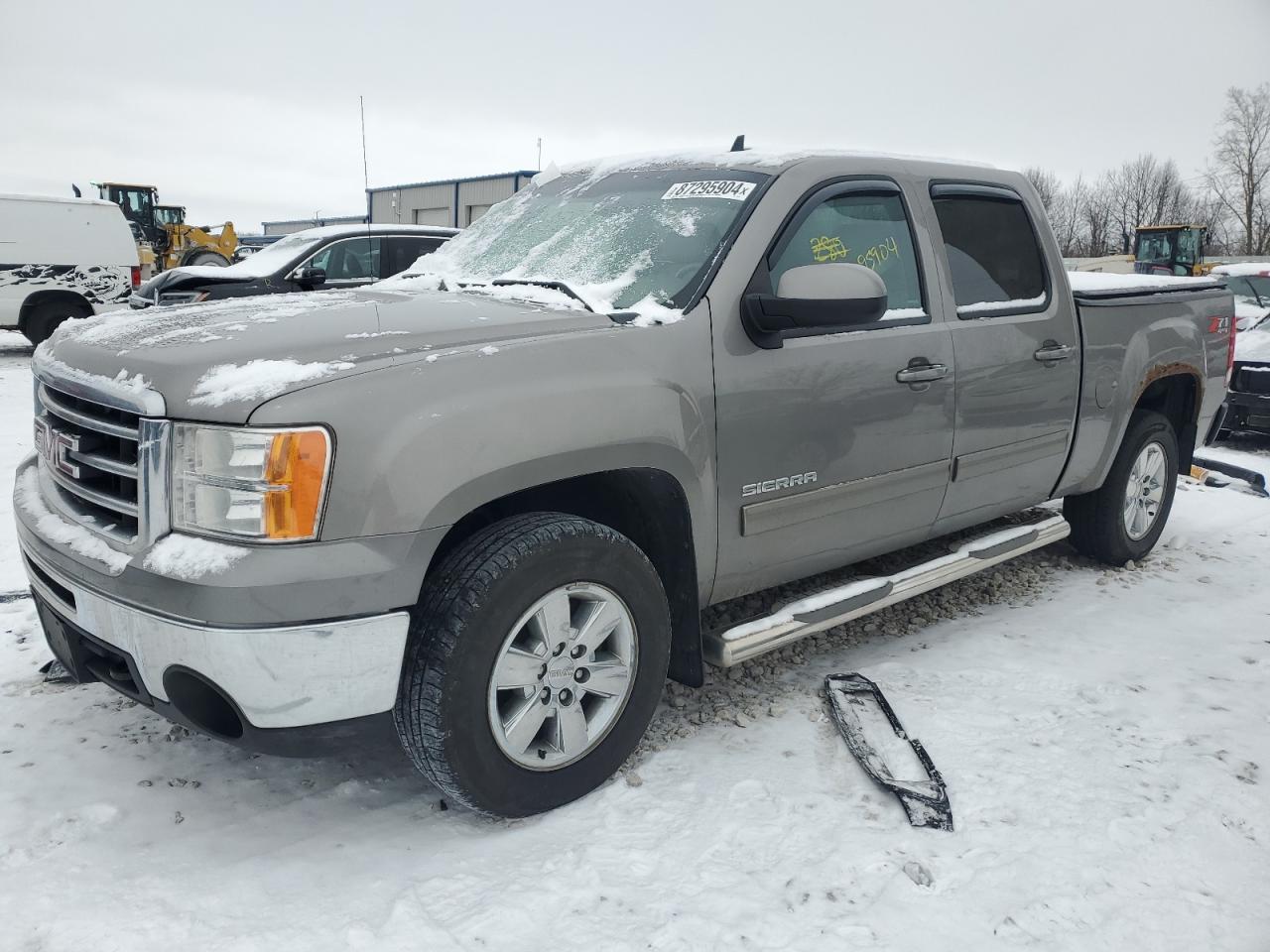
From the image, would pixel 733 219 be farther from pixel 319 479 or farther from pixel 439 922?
pixel 439 922

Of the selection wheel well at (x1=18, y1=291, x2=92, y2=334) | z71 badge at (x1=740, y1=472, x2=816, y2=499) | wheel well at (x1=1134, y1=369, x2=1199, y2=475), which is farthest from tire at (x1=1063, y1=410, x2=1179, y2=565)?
wheel well at (x1=18, y1=291, x2=92, y2=334)

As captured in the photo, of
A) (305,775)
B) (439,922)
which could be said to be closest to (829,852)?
(439,922)

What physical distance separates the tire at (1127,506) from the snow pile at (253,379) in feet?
12.8

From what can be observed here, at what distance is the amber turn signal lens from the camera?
7.10 ft

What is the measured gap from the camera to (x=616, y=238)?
10.8 feet

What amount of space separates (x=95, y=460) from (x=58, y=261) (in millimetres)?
13464

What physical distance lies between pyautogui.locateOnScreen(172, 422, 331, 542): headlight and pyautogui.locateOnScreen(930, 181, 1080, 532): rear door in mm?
2393

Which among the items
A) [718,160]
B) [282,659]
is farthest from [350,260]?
[282,659]

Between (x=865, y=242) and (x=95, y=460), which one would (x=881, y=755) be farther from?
(x=95, y=460)

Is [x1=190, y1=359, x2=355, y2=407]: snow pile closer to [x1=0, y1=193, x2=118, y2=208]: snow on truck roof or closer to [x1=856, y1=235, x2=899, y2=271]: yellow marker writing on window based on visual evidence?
[x1=856, y1=235, x2=899, y2=271]: yellow marker writing on window

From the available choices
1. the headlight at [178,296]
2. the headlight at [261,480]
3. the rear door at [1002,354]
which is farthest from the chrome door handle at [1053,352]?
the headlight at [178,296]

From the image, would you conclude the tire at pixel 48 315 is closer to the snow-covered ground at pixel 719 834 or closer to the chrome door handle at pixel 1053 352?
the snow-covered ground at pixel 719 834

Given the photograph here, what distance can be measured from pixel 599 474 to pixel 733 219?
950mm

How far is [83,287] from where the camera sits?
14.0 metres
